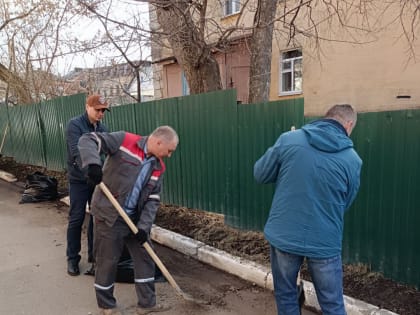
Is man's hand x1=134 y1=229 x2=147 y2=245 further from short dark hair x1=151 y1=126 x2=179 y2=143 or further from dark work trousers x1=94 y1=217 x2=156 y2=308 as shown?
short dark hair x1=151 y1=126 x2=179 y2=143

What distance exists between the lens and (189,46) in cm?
591

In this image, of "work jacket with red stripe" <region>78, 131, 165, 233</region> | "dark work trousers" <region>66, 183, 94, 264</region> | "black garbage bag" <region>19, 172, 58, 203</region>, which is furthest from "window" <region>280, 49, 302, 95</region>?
"work jacket with red stripe" <region>78, 131, 165, 233</region>

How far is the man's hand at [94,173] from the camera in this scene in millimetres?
2658

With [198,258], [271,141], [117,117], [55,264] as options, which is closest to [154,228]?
[198,258]

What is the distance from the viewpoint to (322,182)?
214 cm

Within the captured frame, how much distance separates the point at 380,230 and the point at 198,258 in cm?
199

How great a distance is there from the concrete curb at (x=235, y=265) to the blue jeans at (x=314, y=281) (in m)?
0.64

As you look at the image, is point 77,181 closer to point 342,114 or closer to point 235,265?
point 235,265

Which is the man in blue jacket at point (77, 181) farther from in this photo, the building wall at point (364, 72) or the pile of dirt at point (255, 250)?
the building wall at point (364, 72)

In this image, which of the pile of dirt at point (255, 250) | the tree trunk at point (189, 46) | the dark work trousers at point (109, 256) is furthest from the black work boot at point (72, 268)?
the tree trunk at point (189, 46)

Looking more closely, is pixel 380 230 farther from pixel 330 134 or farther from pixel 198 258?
pixel 198 258

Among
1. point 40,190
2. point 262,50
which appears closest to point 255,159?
point 262,50

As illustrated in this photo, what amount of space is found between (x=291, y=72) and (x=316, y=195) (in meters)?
11.3

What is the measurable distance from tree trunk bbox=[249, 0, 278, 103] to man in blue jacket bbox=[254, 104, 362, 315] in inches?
141
